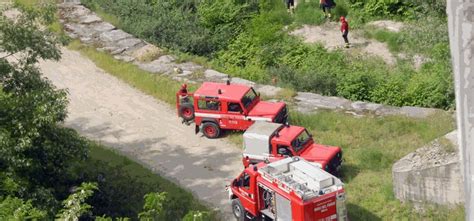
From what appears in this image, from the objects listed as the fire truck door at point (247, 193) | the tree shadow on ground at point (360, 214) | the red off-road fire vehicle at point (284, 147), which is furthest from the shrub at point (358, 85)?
the fire truck door at point (247, 193)

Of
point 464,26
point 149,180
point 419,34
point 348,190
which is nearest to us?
point 464,26

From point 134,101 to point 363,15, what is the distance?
10.7 meters

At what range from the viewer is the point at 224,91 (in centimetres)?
2011

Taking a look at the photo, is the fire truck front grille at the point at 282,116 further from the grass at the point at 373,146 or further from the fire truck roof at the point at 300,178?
the fire truck roof at the point at 300,178

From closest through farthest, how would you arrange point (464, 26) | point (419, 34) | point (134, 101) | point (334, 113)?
point (464, 26) < point (334, 113) < point (134, 101) < point (419, 34)

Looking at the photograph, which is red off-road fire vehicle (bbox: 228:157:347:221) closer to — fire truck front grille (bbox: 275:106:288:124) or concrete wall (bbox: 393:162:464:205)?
concrete wall (bbox: 393:162:464:205)

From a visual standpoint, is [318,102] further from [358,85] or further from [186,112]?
[186,112]

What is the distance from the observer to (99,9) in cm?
3062

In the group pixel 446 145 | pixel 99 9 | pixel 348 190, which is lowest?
pixel 348 190

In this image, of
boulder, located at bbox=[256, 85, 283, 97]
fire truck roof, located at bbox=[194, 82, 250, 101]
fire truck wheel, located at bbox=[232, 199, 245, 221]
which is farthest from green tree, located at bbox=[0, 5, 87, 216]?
boulder, located at bbox=[256, 85, 283, 97]

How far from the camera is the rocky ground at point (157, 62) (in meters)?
21.5

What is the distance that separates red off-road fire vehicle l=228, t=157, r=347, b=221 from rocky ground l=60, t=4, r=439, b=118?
245 inches

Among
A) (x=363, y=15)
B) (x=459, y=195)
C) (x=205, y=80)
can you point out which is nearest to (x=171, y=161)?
(x=205, y=80)

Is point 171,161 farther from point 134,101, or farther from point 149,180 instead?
point 134,101
